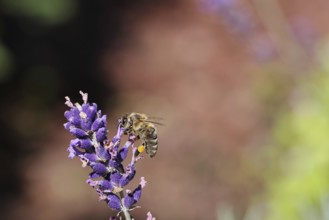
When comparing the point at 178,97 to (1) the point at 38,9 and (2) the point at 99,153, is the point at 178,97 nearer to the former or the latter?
(1) the point at 38,9

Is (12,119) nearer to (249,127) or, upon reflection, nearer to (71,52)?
(71,52)

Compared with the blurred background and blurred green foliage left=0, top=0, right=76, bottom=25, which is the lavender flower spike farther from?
blurred green foliage left=0, top=0, right=76, bottom=25

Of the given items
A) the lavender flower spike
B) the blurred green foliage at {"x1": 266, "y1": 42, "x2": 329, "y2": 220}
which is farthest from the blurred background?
the lavender flower spike

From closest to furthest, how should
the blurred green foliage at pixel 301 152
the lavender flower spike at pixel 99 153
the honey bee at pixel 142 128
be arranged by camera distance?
the lavender flower spike at pixel 99 153
the honey bee at pixel 142 128
the blurred green foliage at pixel 301 152

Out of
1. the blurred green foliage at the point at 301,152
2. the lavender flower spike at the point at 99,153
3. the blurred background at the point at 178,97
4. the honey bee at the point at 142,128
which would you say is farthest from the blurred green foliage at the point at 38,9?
the lavender flower spike at the point at 99,153

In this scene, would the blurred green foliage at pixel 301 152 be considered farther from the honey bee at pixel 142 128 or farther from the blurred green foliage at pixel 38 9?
the blurred green foliage at pixel 38 9

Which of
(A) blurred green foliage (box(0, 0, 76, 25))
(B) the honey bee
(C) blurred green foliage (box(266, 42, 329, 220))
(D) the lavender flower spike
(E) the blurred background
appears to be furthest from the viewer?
(A) blurred green foliage (box(0, 0, 76, 25))

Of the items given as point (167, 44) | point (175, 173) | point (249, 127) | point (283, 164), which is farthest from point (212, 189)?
point (167, 44)
